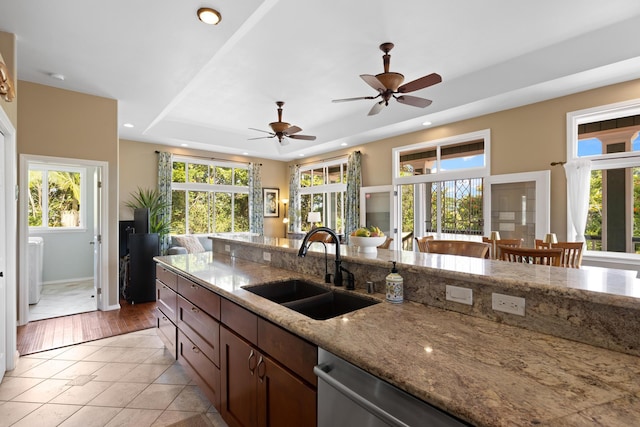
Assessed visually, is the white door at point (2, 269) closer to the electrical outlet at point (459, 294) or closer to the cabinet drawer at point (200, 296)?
the cabinet drawer at point (200, 296)

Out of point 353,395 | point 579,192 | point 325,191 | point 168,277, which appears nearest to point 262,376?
point 353,395

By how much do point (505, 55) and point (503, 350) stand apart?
3.90 meters

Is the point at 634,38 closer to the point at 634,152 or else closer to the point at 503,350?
the point at 634,152

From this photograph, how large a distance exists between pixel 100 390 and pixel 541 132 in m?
5.64

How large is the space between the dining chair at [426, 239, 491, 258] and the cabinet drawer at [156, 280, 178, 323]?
221cm

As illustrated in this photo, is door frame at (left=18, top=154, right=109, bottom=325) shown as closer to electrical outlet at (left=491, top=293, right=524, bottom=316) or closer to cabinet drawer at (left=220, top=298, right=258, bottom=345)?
cabinet drawer at (left=220, top=298, right=258, bottom=345)

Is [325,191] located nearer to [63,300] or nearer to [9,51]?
[63,300]

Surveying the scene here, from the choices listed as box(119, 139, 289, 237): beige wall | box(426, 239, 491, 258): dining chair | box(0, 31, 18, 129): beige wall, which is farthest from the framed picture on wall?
box(426, 239, 491, 258): dining chair

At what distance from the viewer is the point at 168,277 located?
2.72m

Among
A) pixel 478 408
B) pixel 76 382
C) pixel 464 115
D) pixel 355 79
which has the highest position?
pixel 355 79

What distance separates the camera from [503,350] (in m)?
1.02

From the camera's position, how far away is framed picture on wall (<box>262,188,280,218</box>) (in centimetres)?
837

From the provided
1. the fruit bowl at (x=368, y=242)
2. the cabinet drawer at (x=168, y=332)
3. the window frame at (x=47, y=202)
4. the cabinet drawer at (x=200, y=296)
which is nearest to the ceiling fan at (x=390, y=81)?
the fruit bowl at (x=368, y=242)

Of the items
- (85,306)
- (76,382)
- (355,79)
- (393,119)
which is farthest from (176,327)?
(393,119)
